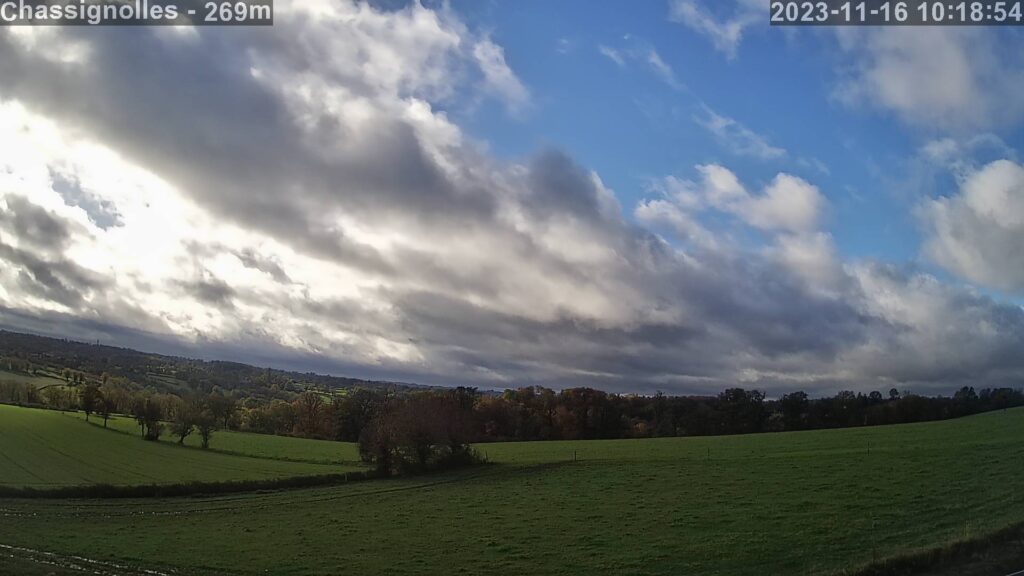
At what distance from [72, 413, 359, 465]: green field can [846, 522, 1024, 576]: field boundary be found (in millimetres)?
71755

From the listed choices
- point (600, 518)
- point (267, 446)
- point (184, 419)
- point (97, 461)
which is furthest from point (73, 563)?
point (184, 419)

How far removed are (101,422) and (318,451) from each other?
44.0 meters

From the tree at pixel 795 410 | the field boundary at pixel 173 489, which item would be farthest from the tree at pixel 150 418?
the tree at pixel 795 410

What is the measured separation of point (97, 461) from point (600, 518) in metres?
65.1

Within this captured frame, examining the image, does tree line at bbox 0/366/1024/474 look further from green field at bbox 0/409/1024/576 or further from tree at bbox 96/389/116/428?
green field at bbox 0/409/1024/576

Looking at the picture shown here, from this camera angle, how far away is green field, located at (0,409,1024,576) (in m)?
29.8

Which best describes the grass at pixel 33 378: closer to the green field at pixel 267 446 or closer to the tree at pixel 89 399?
the green field at pixel 267 446

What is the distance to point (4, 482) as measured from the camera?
181 feet

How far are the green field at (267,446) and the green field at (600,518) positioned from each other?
1039 inches

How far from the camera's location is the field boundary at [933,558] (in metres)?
21.7

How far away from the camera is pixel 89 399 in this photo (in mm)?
111188

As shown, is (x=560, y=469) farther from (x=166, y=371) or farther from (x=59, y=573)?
(x=166, y=371)

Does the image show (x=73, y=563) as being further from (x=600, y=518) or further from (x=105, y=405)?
(x=105, y=405)

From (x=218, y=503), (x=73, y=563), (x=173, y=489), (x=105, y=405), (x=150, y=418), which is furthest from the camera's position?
(x=105, y=405)
